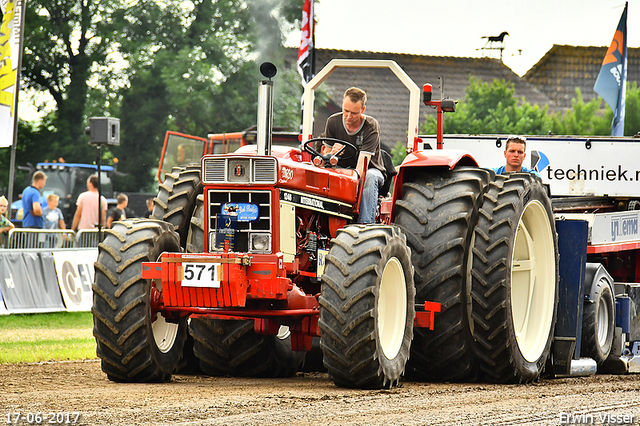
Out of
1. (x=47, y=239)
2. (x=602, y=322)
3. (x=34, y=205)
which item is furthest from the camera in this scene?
(x=34, y=205)

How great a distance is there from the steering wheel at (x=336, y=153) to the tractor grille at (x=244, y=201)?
878 mm

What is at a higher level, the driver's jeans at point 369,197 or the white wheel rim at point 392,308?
the driver's jeans at point 369,197

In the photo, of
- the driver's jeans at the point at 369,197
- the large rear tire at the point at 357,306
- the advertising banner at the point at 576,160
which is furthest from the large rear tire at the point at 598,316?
the advertising banner at the point at 576,160

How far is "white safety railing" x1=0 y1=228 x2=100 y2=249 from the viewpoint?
14.9 metres

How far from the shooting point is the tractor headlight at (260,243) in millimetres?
7066

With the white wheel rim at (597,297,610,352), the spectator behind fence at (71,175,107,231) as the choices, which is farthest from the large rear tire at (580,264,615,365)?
the spectator behind fence at (71,175,107,231)

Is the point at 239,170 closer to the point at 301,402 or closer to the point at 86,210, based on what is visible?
the point at 301,402

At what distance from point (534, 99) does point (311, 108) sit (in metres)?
34.5

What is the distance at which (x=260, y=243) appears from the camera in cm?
709

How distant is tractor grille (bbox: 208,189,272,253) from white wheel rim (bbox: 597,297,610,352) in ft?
12.9

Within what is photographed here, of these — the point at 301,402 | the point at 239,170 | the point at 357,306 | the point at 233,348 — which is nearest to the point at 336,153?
the point at 239,170

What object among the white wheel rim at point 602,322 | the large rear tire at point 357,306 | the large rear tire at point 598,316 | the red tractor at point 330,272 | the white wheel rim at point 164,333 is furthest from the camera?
the white wheel rim at point 602,322

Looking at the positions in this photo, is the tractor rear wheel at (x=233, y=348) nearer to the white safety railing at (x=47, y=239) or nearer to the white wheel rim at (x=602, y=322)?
the white wheel rim at (x=602, y=322)

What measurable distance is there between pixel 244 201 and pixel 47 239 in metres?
9.16
